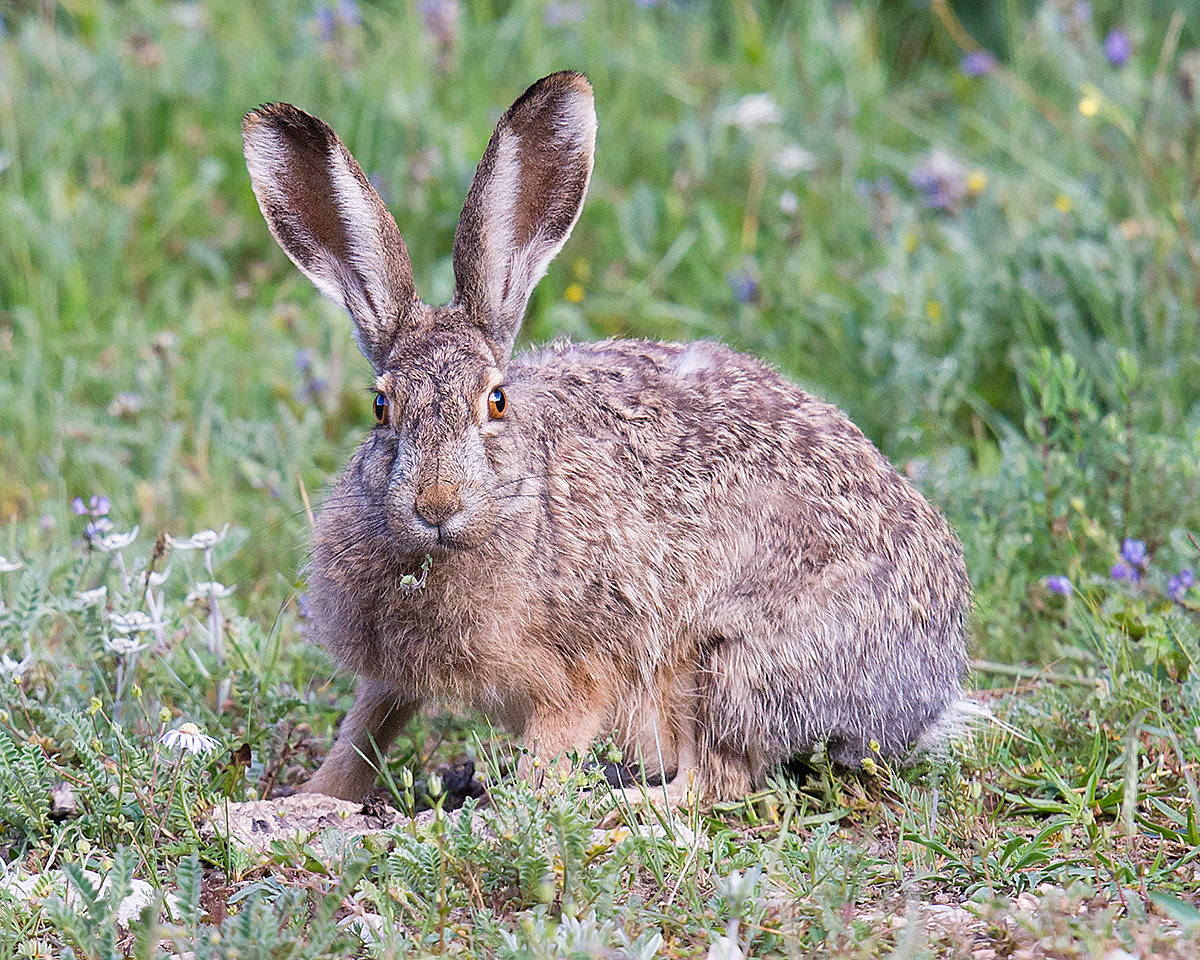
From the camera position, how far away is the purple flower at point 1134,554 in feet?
15.2

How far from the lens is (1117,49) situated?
725cm

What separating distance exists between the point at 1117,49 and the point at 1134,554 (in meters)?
3.61

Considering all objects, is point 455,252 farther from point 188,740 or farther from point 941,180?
point 941,180

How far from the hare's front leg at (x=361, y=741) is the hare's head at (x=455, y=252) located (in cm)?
63

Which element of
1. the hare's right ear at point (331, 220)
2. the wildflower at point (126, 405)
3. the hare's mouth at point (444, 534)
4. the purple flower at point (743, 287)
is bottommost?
the wildflower at point (126, 405)

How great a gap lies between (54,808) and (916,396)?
331cm

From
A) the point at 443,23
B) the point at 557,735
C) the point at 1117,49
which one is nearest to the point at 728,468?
the point at 557,735

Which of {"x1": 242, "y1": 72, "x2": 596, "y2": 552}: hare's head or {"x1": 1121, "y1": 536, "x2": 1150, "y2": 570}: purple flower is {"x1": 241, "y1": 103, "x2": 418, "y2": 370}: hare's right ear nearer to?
{"x1": 242, "y1": 72, "x2": 596, "y2": 552}: hare's head

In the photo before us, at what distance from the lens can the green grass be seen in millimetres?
3271

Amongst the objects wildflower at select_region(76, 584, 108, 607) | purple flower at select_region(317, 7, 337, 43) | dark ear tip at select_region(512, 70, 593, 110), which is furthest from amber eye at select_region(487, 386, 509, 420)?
purple flower at select_region(317, 7, 337, 43)

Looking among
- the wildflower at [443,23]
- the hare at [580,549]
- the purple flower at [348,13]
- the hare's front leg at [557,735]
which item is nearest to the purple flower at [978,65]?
the wildflower at [443,23]

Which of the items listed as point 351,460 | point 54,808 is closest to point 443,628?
point 351,460

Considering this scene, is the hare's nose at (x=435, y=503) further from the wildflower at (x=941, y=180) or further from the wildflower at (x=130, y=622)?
the wildflower at (x=941, y=180)

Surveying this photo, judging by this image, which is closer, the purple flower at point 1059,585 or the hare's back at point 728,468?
the hare's back at point 728,468
